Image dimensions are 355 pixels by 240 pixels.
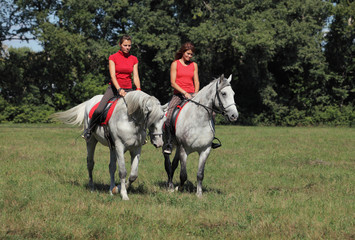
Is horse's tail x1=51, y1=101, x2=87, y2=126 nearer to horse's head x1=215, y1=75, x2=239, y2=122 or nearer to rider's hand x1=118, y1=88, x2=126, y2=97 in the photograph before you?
rider's hand x1=118, y1=88, x2=126, y2=97

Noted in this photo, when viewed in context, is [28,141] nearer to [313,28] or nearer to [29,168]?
[29,168]

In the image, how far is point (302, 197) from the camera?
8953mm

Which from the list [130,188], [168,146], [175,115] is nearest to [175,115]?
[175,115]

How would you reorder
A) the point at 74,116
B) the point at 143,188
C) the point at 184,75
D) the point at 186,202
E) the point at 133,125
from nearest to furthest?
1. the point at 186,202
2. the point at 133,125
3. the point at 184,75
4. the point at 143,188
5. the point at 74,116

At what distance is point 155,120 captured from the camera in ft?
26.2

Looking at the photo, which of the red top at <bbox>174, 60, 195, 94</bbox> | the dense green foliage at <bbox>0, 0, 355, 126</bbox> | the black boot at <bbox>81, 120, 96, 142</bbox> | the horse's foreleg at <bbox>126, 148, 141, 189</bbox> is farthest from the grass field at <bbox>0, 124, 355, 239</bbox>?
the dense green foliage at <bbox>0, 0, 355, 126</bbox>

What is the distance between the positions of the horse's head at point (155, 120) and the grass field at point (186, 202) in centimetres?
119

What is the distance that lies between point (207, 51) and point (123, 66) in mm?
27988

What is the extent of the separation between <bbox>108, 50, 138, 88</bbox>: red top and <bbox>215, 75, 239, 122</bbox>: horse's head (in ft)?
6.29

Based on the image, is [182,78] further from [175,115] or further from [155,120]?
[155,120]

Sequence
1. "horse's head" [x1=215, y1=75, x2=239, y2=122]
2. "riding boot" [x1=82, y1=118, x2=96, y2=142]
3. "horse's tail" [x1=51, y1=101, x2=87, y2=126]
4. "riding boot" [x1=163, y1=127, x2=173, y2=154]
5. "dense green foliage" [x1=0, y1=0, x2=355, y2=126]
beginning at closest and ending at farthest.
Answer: "horse's head" [x1=215, y1=75, x2=239, y2=122] < "riding boot" [x1=82, y1=118, x2=96, y2=142] < "riding boot" [x1=163, y1=127, x2=173, y2=154] < "horse's tail" [x1=51, y1=101, x2=87, y2=126] < "dense green foliage" [x1=0, y1=0, x2=355, y2=126]

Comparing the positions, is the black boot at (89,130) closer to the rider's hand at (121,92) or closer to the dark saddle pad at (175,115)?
the rider's hand at (121,92)

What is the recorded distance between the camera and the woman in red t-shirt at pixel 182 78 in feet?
31.6

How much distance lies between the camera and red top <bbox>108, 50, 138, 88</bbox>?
9008 mm
